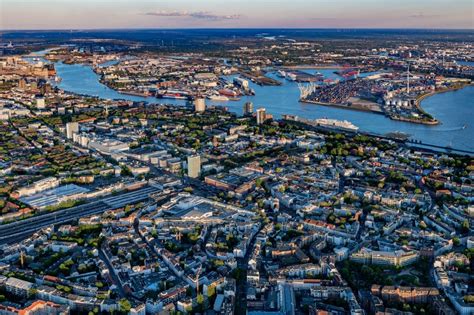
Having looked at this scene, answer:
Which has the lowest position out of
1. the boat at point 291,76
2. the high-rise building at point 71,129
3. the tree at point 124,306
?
the tree at point 124,306

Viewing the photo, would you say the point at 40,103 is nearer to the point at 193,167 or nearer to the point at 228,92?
the point at 228,92

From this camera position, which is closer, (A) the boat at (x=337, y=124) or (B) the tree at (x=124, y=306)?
(B) the tree at (x=124, y=306)

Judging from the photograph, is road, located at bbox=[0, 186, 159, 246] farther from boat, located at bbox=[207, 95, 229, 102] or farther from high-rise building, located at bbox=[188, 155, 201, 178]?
boat, located at bbox=[207, 95, 229, 102]

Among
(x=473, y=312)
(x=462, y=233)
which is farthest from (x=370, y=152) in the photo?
(x=473, y=312)

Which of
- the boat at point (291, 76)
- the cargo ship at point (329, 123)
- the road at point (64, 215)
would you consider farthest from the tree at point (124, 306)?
the boat at point (291, 76)

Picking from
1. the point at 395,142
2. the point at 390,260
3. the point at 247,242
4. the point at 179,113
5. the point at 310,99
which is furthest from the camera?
the point at 310,99

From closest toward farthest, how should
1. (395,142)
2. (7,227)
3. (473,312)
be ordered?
(473,312) → (7,227) → (395,142)

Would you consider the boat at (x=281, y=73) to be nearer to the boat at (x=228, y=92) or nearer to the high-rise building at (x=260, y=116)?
the boat at (x=228, y=92)

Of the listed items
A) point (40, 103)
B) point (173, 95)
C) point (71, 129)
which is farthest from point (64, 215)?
point (173, 95)

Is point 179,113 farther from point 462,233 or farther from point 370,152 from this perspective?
point 462,233
